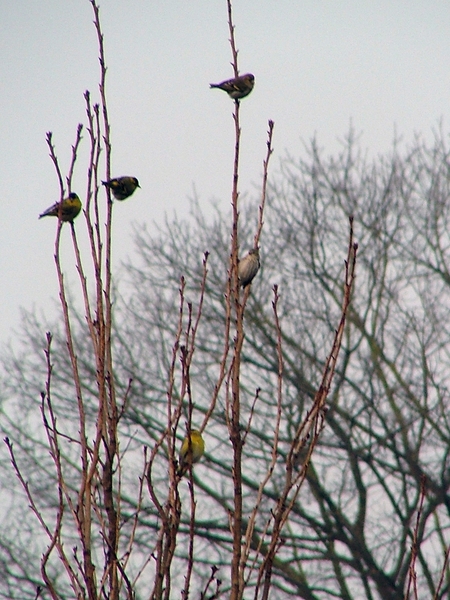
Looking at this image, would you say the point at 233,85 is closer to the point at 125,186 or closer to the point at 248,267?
the point at 125,186

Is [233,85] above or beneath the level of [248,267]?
above

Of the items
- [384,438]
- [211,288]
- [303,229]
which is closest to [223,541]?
[384,438]

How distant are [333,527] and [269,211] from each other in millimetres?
4836

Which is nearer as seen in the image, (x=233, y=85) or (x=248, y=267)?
(x=248, y=267)

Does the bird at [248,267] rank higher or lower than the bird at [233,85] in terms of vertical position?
lower

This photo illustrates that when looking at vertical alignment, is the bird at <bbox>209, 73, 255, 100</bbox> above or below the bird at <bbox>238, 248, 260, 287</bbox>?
above

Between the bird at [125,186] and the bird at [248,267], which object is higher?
the bird at [125,186]

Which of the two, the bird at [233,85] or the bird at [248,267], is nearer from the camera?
the bird at [248,267]

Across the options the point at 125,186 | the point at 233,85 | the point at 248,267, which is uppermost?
the point at 233,85

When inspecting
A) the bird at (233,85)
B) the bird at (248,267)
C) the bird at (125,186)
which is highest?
the bird at (233,85)

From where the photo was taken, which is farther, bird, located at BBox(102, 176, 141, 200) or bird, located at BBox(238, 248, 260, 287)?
bird, located at BBox(102, 176, 141, 200)

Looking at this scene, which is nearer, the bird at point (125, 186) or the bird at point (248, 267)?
the bird at point (248, 267)

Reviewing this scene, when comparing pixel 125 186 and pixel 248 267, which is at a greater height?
pixel 125 186

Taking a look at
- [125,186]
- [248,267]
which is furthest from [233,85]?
[248,267]
